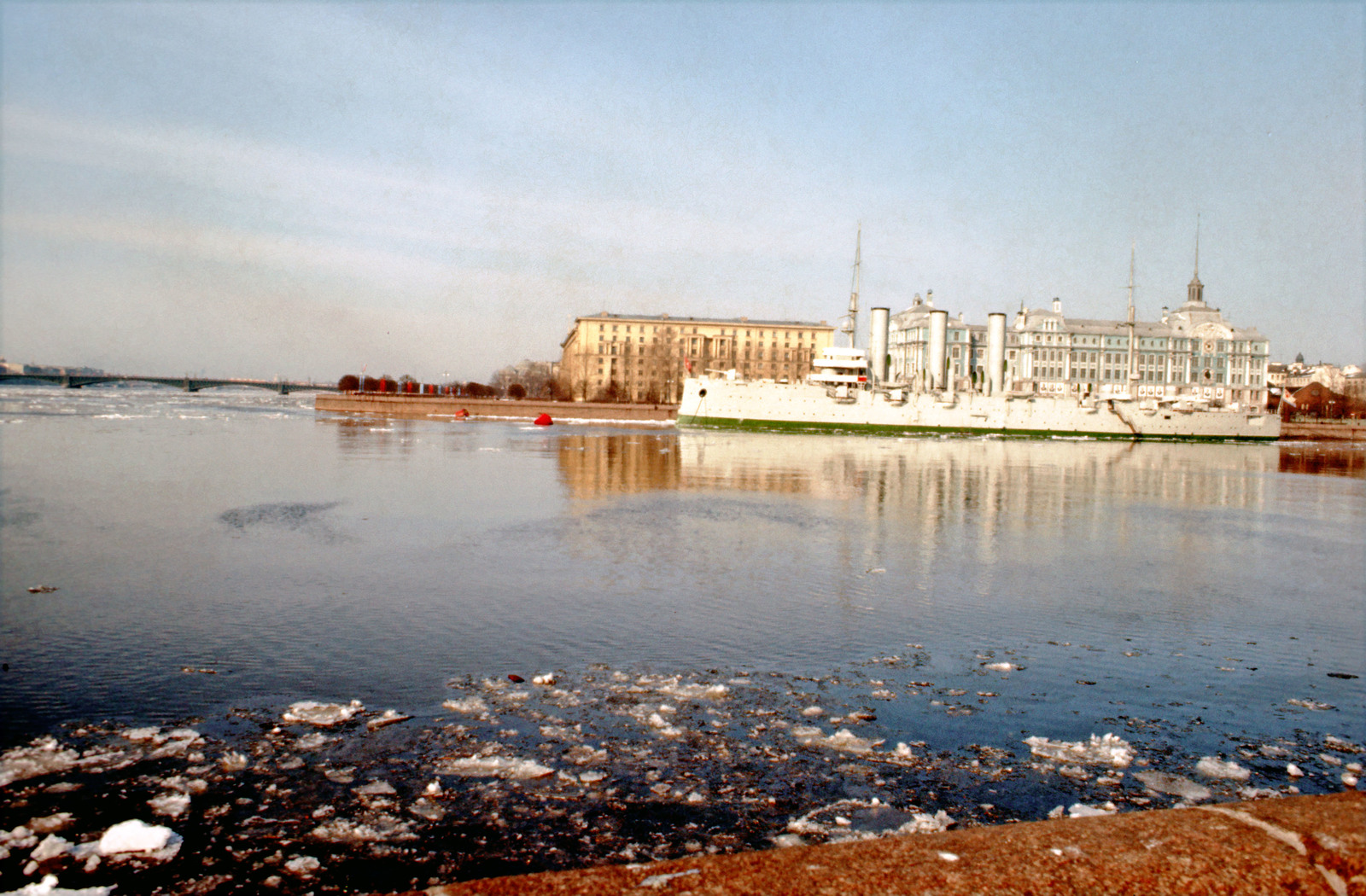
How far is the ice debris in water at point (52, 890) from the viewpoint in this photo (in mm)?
3424

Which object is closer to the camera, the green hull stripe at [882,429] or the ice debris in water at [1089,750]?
the ice debris in water at [1089,750]

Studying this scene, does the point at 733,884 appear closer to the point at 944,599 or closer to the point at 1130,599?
the point at 944,599

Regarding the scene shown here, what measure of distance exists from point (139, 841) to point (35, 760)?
138cm

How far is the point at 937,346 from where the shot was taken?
75688 millimetres

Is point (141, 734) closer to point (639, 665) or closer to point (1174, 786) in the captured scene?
point (639, 665)

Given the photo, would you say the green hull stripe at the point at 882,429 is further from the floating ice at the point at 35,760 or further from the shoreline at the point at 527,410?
the floating ice at the point at 35,760

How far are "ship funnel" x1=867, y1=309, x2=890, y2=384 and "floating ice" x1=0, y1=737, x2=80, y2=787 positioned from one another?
226ft

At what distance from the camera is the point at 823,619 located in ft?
28.1

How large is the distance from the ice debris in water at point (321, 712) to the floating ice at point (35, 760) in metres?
1.13

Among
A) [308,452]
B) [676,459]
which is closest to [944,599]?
[676,459]

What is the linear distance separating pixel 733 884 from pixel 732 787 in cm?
223

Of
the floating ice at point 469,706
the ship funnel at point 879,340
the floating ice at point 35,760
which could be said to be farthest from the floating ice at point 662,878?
the ship funnel at point 879,340

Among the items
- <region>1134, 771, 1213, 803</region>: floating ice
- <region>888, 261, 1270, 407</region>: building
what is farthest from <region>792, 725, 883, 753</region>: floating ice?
<region>888, 261, 1270, 407</region>: building

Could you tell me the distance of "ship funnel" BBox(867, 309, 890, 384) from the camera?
2822 inches
